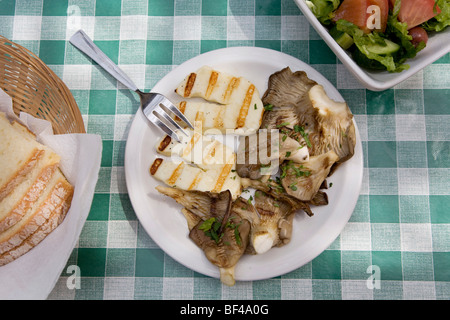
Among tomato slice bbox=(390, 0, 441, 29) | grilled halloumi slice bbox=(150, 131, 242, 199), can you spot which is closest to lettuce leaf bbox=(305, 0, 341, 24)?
tomato slice bbox=(390, 0, 441, 29)

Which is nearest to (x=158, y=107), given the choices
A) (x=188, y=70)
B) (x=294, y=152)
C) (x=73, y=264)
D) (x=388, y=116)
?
(x=188, y=70)

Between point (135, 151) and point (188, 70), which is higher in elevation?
point (188, 70)

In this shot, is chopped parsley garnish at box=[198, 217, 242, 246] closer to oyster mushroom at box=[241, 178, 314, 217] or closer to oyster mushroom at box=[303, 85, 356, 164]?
oyster mushroom at box=[241, 178, 314, 217]

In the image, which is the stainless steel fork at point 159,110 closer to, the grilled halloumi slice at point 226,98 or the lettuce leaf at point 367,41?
the grilled halloumi slice at point 226,98

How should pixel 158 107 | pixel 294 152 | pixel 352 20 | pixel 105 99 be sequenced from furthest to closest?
pixel 105 99, pixel 158 107, pixel 294 152, pixel 352 20

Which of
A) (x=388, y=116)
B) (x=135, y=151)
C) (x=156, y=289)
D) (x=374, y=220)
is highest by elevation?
(x=388, y=116)

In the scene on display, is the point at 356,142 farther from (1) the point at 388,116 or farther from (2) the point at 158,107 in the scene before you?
(2) the point at 158,107
